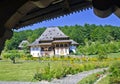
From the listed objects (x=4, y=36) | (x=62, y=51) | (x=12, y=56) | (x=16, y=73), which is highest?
(x=62, y=51)

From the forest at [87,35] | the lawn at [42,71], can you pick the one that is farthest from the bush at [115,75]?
the forest at [87,35]

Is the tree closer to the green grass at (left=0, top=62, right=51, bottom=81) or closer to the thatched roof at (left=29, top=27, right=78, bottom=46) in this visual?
the green grass at (left=0, top=62, right=51, bottom=81)

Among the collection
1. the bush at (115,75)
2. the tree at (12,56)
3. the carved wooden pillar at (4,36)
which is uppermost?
the tree at (12,56)

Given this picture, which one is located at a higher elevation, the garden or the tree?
the tree

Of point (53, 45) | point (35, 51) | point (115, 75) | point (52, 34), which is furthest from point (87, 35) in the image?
point (115, 75)

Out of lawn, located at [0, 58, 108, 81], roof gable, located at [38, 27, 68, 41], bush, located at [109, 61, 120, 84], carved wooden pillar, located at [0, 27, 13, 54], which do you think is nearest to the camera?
carved wooden pillar, located at [0, 27, 13, 54]

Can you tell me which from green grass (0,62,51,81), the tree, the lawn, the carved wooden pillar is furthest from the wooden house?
the carved wooden pillar

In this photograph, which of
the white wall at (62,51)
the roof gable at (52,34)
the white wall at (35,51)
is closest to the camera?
the white wall at (62,51)

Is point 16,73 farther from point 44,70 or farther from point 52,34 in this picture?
point 52,34

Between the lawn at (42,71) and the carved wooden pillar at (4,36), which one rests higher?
the carved wooden pillar at (4,36)

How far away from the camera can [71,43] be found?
55469 millimetres

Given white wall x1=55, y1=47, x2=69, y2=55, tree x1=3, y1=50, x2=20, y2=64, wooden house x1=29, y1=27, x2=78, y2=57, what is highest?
wooden house x1=29, y1=27, x2=78, y2=57

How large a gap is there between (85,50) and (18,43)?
27736 millimetres

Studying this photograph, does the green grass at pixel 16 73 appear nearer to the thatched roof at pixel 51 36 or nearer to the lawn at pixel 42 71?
the lawn at pixel 42 71
